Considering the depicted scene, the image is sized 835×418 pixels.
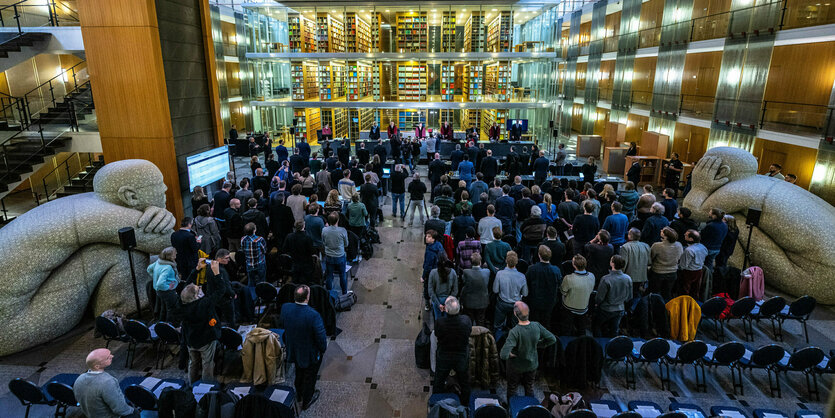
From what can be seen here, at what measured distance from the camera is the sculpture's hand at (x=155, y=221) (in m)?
6.81

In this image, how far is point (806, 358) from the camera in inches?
196

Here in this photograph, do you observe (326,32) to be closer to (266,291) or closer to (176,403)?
(266,291)

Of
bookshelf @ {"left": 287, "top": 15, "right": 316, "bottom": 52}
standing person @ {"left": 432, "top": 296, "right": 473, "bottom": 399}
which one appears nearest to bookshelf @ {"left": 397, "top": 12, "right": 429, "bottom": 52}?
bookshelf @ {"left": 287, "top": 15, "right": 316, "bottom": 52}

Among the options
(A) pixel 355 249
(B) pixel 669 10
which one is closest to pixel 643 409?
(A) pixel 355 249

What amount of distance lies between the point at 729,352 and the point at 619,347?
1.26 metres

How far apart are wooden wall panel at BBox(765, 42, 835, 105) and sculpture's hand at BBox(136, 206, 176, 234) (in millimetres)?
17027

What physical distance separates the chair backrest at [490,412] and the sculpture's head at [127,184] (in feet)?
20.2

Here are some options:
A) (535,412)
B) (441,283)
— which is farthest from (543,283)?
(535,412)

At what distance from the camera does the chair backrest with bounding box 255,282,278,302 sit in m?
6.32

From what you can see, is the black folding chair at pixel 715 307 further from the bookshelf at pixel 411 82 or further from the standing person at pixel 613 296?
the bookshelf at pixel 411 82

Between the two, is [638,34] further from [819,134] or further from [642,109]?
[819,134]

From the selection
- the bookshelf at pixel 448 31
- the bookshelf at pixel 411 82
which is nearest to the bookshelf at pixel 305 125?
the bookshelf at pixel 411 82

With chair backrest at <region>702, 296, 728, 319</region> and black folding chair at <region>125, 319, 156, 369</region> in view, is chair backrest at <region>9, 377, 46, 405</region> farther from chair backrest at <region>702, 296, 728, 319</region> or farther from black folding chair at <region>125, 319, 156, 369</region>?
chair backrest at <region>702, 296, 728, 319</region>

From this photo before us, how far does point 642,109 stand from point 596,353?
728 inches
